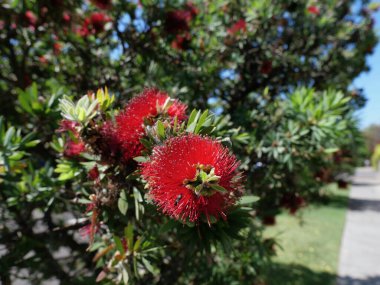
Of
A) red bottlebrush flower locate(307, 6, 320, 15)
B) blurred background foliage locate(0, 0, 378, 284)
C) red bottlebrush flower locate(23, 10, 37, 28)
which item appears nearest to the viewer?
blurred background foliage locate(0, 0, 378, 284)

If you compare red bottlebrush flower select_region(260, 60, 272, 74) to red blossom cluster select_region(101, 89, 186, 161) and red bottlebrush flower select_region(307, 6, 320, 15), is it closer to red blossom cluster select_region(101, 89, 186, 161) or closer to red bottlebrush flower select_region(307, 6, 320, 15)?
red bottlebrush flower select_region(307, 6, 320, 15)

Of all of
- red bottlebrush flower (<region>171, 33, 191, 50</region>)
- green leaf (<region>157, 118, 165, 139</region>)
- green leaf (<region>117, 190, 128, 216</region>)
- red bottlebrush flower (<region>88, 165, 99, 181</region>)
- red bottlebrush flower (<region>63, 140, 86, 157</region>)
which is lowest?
green leaf (<region>117, 190, 128, 216</region>)

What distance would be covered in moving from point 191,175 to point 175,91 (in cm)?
158

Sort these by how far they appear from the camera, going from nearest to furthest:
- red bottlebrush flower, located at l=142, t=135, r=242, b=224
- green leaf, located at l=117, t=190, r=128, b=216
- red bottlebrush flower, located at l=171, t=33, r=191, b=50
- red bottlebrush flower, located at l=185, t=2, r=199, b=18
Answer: red bottlebrush flower, located at l=142, t=135, r=242, b=224, green leaf, located at l=117, t=190, r=128, b=216, red bottlebrush flower, located at l=171, t=33, r=191, b=50, red bottlebrush flower, located at l=185, t=2, r=199, b=18

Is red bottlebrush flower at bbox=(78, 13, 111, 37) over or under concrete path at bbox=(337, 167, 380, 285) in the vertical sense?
over

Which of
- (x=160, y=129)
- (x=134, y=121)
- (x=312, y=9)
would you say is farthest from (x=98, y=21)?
(x=312, y=9)

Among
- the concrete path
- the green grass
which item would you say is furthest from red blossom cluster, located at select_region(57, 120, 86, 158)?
the concrete path

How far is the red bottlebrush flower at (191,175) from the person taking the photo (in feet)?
3.02

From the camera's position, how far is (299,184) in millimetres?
3092

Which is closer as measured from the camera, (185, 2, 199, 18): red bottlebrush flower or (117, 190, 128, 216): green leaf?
(117, 190, 128, 216): green leaf

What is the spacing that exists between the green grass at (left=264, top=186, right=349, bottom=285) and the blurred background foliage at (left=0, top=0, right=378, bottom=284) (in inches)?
61.8

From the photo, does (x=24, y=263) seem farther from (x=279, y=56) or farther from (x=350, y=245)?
(x=350, y=245)

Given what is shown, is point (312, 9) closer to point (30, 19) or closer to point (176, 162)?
point (30, 19)

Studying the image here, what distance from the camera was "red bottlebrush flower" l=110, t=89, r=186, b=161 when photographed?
120 cm
